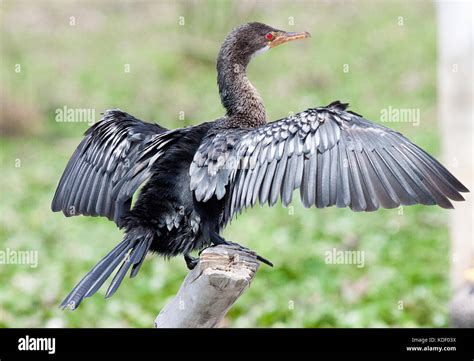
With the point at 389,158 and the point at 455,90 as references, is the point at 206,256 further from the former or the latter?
the point at 455,90

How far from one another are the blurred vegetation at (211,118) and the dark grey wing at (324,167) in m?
2.38

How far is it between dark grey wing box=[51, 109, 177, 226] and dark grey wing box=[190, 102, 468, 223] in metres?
0.53

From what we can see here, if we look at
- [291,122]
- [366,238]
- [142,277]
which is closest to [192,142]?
[291,122]

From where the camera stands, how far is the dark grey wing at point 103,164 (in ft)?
15.7

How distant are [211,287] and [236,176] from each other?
2.43ft

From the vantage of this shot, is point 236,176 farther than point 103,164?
No

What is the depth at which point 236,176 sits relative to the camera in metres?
4.25

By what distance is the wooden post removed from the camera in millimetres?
3699
